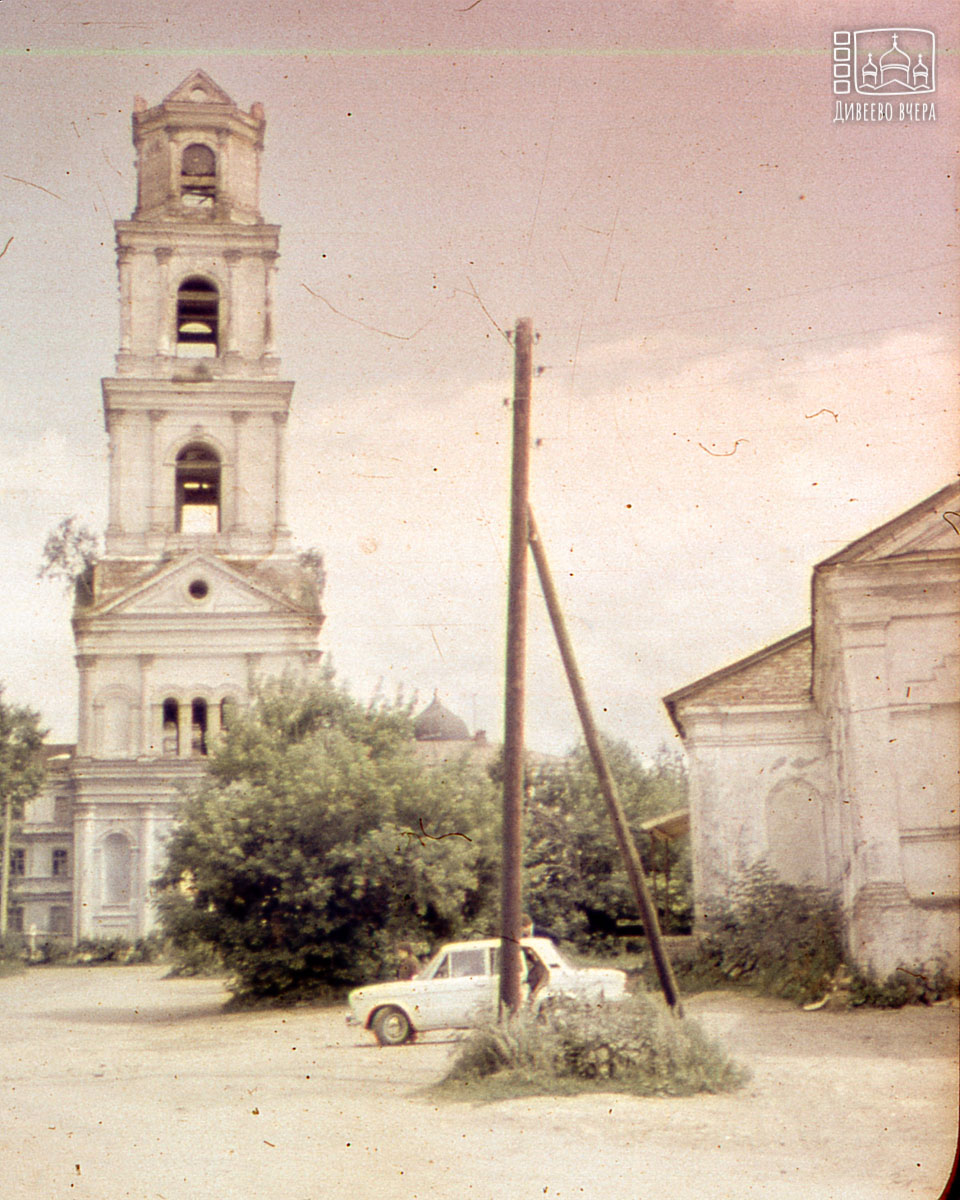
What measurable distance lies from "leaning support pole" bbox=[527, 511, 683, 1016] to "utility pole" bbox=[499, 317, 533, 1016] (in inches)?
6.0

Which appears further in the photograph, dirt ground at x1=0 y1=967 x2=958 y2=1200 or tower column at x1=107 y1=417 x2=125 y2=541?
tower column at x1=107 y1=417 x2=125 y2=541

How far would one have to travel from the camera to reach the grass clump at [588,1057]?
856cm

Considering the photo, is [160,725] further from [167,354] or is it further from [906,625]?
[906,625]

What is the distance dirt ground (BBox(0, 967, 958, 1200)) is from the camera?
24.4 feet

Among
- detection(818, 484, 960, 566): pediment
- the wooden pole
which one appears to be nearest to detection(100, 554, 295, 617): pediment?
the wooden pole

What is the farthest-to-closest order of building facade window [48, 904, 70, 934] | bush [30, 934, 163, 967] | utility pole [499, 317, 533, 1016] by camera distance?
building facade window [48, 904, 70, 934] → bush [30, 934, 163, 967] → utility pole [499, 317, 533, 1016]

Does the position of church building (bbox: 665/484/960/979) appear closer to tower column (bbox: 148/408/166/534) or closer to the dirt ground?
the dirt ground

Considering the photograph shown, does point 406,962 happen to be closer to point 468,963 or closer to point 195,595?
point 468,963

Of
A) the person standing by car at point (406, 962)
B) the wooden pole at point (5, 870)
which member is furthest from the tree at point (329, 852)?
the wooden pole at point (5, 870)

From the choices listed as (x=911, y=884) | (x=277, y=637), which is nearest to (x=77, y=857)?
(x=277, y=637)

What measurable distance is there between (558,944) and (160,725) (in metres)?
4.38

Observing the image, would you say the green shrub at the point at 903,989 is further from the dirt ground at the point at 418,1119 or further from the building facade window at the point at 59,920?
the building facade window at the point at 59,920

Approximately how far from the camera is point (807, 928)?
443 inches

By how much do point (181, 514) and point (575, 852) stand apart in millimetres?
5288
